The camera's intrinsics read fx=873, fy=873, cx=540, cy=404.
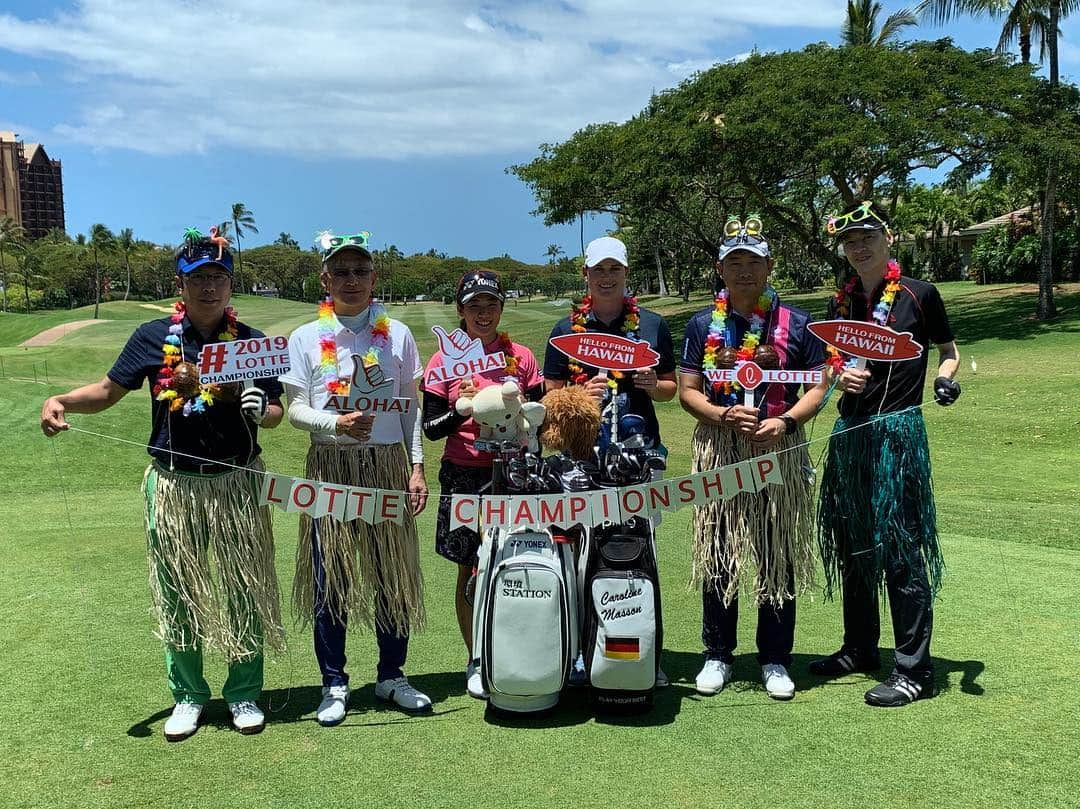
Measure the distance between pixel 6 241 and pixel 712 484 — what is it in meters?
72.6

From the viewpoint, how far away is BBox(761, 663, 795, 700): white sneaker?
3307 mm

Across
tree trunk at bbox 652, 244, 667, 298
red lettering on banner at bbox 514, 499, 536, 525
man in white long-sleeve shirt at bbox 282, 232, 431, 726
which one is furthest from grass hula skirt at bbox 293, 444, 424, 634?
tree trunk at bbox 652, 244, 667, 298

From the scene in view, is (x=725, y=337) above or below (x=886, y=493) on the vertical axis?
above

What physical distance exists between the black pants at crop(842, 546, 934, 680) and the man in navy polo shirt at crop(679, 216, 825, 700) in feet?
0.91

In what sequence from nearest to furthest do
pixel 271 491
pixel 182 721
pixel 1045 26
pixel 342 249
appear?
pixel 182 721 < pixel 271 491 < pixel 342 249 < pixel 1045 26

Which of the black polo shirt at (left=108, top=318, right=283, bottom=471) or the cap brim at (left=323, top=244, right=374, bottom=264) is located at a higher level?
the cap brim at (left=323, top=244, right=374, bottom=264)

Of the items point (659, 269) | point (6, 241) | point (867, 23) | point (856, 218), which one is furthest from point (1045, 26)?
point (6, 241)

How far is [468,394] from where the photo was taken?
3.40m

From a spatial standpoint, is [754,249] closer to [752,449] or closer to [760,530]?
[752,449]

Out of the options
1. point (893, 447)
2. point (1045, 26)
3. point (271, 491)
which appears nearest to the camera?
point (271, 491)

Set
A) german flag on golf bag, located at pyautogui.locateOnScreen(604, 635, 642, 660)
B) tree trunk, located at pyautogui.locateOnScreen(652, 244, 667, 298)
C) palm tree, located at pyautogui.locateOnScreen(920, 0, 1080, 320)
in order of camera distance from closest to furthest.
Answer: german flag on golf bag, located at pyautogui.locateOnScreen(604, 635, 642, 660)
palm tree, located at pyautogui.locateOnScreen(920, 0, 1080, 320)
tree trunk, located at pyautogui.locateOnScreen(652, 244, 667, 298)

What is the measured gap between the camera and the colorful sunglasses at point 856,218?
346cm

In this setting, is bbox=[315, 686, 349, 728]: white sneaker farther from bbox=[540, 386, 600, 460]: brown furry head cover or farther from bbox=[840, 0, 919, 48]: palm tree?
bbox=[840, 0, 919, 48]: palm tree

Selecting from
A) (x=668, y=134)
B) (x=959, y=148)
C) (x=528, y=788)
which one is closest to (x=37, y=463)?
(x=528, y=788)
